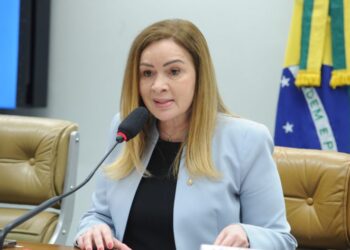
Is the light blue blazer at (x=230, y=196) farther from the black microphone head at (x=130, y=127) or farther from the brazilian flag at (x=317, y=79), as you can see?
the brazilian flag at (x=317, y=79)

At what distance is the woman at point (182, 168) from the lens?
1614 millimetres

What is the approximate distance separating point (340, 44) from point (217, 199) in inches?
49.8

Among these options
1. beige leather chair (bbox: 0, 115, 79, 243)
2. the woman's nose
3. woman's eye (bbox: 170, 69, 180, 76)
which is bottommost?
beige leather chair (bbox: 0, 115, 79, 243)

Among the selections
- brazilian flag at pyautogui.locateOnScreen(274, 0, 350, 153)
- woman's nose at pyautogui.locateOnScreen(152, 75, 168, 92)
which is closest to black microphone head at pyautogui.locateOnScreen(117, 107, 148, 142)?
woman's nose at pyautogui.locateOnScreen(152, 75, 168, 92)

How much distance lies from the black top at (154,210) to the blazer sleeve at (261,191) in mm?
225

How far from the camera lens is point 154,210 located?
65.7 inches

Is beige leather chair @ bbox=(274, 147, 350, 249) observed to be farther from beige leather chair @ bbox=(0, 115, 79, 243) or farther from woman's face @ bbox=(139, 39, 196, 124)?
beige leather chair @ bbox=(0, 115, 79, 243)

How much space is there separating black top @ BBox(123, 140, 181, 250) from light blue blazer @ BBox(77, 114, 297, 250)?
3cm

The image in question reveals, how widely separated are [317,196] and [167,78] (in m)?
0.68

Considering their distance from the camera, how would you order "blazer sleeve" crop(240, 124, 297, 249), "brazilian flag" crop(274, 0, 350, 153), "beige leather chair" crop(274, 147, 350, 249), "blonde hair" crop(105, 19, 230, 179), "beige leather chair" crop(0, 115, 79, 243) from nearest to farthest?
"blazer sleeve" crop(240, 124, 297, 249) → "blonde hair" crop(105, 19, 230, 179) → "beige leather chair" crop(274, 147, 350, 249) → "beige leather chair" crop(0, 115, 79, 243) → "brazilian flag" crop(274, 0, 350, 153)

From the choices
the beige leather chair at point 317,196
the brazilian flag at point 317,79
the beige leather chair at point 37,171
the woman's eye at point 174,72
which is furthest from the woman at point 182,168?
the brazilian flag at point 317,79

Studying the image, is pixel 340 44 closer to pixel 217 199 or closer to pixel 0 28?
pixel 217 199

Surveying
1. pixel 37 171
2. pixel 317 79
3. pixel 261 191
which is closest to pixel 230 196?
pixel 261 191

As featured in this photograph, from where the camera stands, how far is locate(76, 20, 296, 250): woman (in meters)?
1.61
